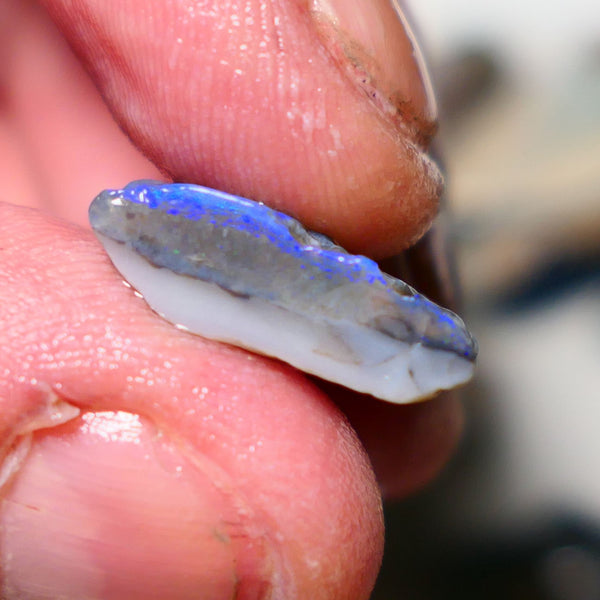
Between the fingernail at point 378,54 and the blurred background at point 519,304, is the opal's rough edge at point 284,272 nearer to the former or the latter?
the fingernail at point 378,54

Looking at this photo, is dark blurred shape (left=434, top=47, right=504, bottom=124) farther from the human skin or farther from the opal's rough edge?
the opal's rough edge

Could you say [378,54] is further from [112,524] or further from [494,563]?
[494,563]

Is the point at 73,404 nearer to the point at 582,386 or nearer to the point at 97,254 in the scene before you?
the point at 97,254

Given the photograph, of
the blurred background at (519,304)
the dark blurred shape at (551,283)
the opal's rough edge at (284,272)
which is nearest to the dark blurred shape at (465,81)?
the blurred background at (519,304)

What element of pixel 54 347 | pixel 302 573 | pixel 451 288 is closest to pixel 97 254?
pixel 54 347

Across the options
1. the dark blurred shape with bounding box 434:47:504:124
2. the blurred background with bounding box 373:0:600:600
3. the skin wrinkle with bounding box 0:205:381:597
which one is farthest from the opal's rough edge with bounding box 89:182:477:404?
the dark blurred shape with bounding box 434:47:504:124

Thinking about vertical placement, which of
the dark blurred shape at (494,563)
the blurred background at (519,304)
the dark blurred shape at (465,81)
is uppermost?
the dark blurred shape at (465,81)

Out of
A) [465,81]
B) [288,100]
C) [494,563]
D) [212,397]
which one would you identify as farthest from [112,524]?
[465,81]
